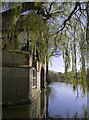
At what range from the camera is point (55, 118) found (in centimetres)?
764

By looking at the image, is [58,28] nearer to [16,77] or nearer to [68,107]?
[68,107]

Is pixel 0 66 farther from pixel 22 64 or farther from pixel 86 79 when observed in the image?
pixel 86 79

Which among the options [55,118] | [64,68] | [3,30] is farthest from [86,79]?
[55,118]

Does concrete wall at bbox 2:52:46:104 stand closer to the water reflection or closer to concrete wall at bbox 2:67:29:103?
concrete wall at bbox 2:67:29:103

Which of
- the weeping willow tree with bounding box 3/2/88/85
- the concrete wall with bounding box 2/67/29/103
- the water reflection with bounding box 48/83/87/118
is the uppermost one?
the weeping willow tree with bounding box 3/2/88/85

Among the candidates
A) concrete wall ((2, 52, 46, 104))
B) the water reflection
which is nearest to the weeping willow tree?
the water reflection

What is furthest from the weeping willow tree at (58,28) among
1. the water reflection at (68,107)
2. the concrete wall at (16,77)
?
the concrete wall at (16,77)

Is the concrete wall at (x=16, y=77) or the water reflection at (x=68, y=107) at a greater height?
the concrete wall at (x=16, y=77)

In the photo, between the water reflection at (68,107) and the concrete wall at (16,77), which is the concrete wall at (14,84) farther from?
the water reflection at (68,107)

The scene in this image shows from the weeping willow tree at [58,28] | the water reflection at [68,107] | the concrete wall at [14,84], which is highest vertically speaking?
the weeping willow tree at [58,28]

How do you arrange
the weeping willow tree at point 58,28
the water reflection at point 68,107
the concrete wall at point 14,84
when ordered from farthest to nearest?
the concrete wall at point 14,84, the water reflection at point 68,107, the weeping willow tree at point 58,28

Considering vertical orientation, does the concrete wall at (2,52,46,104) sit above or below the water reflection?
above

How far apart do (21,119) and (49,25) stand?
10.1 ft

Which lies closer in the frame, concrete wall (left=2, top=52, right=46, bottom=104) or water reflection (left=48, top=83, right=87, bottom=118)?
water reflection (left=48, top=83, right=87, bottom=118)
